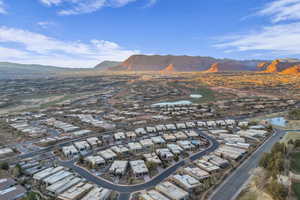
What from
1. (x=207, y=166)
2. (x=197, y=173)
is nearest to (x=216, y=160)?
(x=207, y=166)

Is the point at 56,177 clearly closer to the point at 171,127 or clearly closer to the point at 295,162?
the point at 171,127

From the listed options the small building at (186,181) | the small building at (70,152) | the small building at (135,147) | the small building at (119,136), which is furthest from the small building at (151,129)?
the small building at (186,181)

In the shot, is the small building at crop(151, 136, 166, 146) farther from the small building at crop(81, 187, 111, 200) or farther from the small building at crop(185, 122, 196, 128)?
the small building at crop(81, 187, 111, 200)

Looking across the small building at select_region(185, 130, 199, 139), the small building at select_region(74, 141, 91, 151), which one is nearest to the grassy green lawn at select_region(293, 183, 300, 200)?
the small building at select_region(185, 130, 199, 139)

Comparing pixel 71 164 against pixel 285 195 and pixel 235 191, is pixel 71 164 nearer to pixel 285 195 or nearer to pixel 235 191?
pixel 235 191

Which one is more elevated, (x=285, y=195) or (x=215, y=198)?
(x=285, y=195)

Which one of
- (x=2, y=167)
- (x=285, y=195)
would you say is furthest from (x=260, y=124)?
(x=2, y=167)

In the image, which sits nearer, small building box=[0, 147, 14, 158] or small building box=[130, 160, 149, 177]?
small building box=[130, 160, 149, 177]

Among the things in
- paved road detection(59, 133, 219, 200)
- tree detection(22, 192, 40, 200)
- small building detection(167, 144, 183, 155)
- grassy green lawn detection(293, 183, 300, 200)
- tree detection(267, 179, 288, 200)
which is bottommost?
paved road detection(59, 133, 219, 200)
